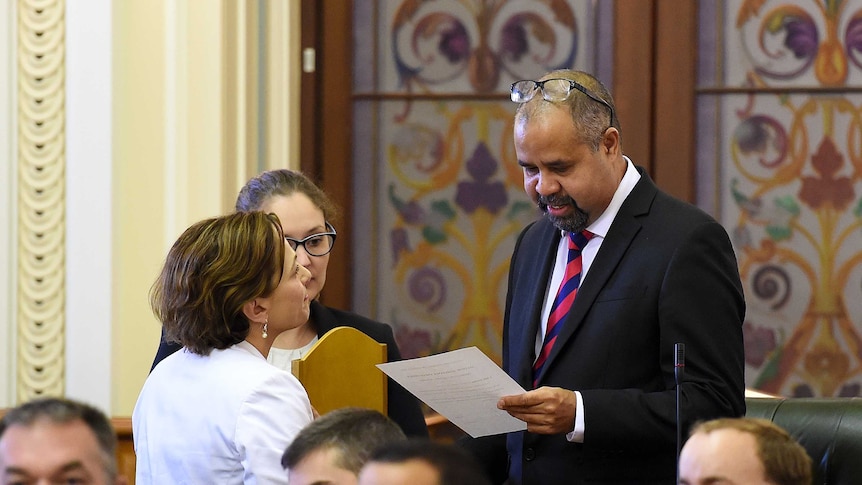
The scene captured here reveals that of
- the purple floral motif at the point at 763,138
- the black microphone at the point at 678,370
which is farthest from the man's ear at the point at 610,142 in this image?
the purple floral motif at the point at 763,138

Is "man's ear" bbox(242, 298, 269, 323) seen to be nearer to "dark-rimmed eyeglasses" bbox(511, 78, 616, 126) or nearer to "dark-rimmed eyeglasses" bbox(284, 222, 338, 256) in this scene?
"dark-rimmed eyeglasses" bbox(284, 222, 338, 256)

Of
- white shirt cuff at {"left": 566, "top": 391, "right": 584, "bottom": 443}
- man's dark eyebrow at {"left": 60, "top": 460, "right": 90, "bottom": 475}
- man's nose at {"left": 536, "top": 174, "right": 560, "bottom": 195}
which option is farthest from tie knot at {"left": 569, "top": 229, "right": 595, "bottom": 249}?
man's dark eyebrow at {"left": 60, "top": 460, "right": 90, "bottom": 475}

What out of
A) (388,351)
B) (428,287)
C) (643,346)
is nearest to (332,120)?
(428,287)

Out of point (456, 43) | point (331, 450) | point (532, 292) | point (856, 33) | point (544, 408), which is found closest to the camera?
point (331, 450)

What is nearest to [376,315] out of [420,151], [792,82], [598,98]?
[420,151]

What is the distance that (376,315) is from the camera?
4883mm

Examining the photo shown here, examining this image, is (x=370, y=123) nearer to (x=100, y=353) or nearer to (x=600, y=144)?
(x=100, y=353)

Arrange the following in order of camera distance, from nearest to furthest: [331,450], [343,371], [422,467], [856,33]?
[422,467] < [331,450] < [343,371] < [856,33]

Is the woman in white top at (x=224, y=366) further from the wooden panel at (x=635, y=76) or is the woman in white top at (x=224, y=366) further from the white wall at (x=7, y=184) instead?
the wooden panel at (x=635, y=76)

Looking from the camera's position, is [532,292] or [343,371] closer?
[343,371]

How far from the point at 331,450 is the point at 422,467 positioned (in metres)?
0.36

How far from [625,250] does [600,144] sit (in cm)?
25

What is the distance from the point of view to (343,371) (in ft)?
8.97

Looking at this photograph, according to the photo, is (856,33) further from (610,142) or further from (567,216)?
(567,216)
